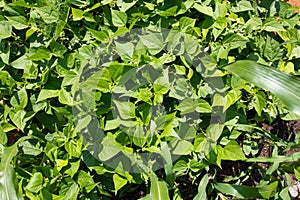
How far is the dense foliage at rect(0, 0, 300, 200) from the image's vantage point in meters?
1.56

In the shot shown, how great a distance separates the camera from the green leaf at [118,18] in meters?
1.55

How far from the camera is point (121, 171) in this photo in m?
1.61

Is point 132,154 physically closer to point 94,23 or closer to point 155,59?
point 155,59

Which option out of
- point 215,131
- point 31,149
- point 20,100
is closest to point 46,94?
point 20,100

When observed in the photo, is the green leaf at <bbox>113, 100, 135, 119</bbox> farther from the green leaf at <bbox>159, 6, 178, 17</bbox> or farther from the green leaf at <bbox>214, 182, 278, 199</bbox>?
the green leaf at <bbox>214, 182, 278, 199</bbox>

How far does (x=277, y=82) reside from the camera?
1296 millimetres

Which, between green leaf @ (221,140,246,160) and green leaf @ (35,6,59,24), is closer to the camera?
green leaf @ (35,6,59,24)

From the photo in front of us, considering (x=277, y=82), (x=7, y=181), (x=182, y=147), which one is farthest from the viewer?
(x=182, y=147)

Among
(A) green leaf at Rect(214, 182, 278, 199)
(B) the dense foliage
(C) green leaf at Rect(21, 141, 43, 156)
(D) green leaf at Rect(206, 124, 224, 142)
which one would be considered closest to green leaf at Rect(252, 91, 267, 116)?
(B) the dense foliage

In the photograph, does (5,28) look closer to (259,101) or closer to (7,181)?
(7,181)

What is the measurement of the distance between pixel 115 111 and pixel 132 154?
154mm

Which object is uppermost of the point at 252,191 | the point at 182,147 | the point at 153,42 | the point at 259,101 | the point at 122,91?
the point at 153,42

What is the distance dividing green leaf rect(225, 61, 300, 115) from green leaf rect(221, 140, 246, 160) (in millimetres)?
396

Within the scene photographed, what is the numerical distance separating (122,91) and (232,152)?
0.45 metres
